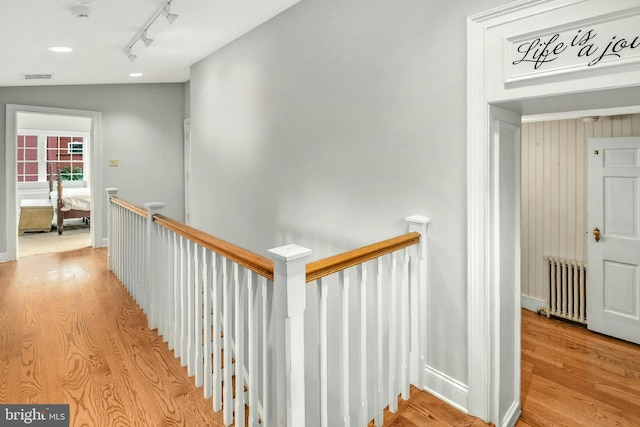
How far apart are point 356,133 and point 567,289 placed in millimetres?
2894

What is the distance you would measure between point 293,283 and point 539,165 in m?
3.67

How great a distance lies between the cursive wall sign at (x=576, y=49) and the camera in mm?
1417

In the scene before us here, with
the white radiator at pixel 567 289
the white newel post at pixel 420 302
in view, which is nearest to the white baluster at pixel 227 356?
the white newel post at pixel 420 302

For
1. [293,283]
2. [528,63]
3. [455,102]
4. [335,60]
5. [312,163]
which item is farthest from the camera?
[312,163]

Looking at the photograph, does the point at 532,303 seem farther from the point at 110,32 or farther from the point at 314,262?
the point at 110,32

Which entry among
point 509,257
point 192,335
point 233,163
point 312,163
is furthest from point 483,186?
point 233,163

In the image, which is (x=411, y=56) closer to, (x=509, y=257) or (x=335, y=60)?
(x=335, y=60)

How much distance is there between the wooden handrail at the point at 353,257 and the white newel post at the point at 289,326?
3.4 inches

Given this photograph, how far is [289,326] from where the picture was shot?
130 cm

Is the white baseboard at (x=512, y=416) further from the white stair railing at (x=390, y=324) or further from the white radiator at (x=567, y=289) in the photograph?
the white radiator at (x=567, y=289)

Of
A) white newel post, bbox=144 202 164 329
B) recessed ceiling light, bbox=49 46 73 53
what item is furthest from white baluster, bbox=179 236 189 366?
recessed ceiling light, bbox=49 46 73 53

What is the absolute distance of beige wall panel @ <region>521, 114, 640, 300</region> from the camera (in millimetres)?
3601

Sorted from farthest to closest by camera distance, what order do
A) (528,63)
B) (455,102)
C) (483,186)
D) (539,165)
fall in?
(539,165) → (455,102) → (483,186) → (528,63)

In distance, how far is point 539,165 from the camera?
12.8 ft
